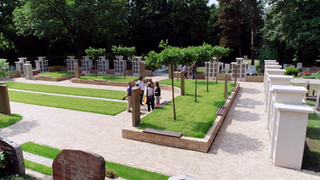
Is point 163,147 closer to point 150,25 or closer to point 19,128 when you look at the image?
point 19,128

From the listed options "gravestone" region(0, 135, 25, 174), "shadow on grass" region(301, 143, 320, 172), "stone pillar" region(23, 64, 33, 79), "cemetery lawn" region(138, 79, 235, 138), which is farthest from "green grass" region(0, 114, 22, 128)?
"stone pillar" region(23, 64, 33, 79)

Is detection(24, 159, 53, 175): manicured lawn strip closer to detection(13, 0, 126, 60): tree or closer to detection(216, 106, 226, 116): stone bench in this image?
detection(216, 106, 226, 116): stone bench

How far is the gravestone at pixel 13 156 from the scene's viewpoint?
656cm

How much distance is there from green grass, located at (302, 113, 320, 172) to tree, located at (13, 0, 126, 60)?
75.1 ft

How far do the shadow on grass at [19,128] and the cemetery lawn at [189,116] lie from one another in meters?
5.09

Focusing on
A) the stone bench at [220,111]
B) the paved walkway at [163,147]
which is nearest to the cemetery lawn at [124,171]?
the paved walkway at [163,147]

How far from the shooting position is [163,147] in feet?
28.7

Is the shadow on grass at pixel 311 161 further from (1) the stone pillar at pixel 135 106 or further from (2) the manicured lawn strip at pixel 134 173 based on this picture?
(1) the stone pillar at pixel 135 106

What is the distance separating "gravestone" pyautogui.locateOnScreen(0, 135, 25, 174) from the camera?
21.5 ft

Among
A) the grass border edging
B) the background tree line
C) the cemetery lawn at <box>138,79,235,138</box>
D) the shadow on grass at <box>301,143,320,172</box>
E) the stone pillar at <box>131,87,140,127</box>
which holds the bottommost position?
the shadow on grass at <box>301,143,320,172</box>

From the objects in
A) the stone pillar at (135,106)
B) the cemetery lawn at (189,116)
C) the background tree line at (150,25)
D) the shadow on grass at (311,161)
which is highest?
the background tree line at (150,25)

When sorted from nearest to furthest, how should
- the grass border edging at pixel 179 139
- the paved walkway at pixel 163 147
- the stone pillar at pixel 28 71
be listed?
1. the paved walkway at pixel 163 147
2. the grass border edging at pixel 179 139
3. the stone pillar at pixel 28 71

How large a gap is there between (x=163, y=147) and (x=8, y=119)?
26.8 ft

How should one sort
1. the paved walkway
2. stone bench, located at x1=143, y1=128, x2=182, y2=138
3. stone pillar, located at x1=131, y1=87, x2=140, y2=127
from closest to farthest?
the paved walkway, stone bench, located at x1=143, y1=128, x2=182, y2=138, stone pillar, located at x1=131, y1=87, x2=140, y2=127
